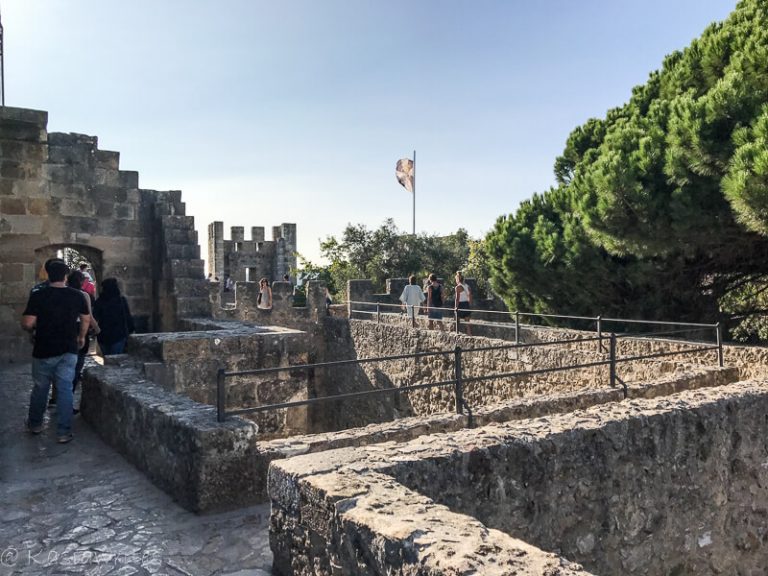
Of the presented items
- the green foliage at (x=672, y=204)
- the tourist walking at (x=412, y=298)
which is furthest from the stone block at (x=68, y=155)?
the green foliage at (x=672, y=204)

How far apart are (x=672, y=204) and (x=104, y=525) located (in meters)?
8.44

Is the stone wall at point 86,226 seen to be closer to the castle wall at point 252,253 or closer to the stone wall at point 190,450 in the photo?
the stone wall at point 190,450

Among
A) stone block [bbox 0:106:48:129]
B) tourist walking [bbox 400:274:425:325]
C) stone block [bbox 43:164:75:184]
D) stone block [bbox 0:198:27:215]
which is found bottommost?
tourist walking [bbox 400:274:425:325]

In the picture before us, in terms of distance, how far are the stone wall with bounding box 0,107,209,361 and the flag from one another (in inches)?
821

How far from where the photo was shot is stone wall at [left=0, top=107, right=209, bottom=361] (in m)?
9.00

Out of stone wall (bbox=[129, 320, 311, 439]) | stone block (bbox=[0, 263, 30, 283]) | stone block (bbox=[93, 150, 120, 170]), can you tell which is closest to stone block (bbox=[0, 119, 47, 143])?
stone block (bbox=[93, 150, 120, 170])

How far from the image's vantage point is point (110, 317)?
23.9 ft

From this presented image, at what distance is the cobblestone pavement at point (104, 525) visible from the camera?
329 centimetres

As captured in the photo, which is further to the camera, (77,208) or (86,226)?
(86,226)

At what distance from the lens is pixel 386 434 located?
4.91 metres

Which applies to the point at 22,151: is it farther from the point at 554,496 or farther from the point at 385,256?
the point at 385,256

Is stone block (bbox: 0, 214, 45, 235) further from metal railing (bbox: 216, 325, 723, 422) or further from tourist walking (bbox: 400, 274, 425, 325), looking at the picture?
tourist walking (bbox: 400, 274, 425, 325)

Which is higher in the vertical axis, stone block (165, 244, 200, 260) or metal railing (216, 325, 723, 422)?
stone block (165, 244, 200, 260)

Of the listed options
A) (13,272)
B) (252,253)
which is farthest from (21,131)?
(252,253)
